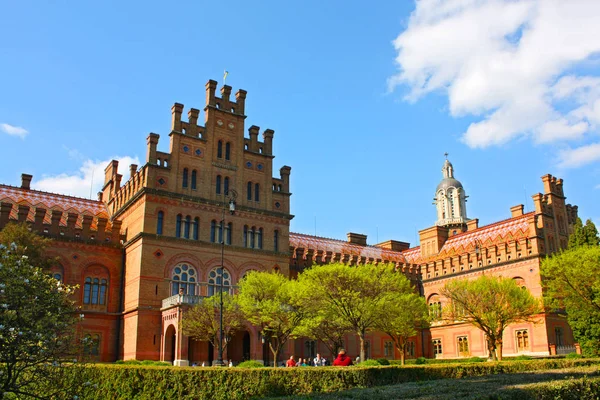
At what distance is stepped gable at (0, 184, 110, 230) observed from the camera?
4878 centimetres

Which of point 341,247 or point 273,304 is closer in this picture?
point 273,304

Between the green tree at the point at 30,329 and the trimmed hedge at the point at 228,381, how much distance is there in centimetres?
626

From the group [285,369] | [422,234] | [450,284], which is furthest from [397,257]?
[285,369]

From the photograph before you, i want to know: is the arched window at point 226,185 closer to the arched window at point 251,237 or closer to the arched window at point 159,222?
the arched window at point 251,237

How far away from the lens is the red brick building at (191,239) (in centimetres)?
4512

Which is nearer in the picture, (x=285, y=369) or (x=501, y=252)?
(x=285, y=369)

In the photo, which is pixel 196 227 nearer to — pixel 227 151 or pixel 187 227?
pixel 187 227

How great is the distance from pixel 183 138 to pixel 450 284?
2806 centimetres

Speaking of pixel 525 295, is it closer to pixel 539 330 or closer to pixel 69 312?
pixel 539 330

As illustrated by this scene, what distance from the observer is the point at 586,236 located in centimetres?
4919

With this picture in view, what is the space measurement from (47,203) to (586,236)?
49.4 m

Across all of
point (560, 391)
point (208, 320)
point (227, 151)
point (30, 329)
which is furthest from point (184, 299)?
point (560, 391)

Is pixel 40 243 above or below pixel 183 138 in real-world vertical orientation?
below

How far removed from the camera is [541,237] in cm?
5619
